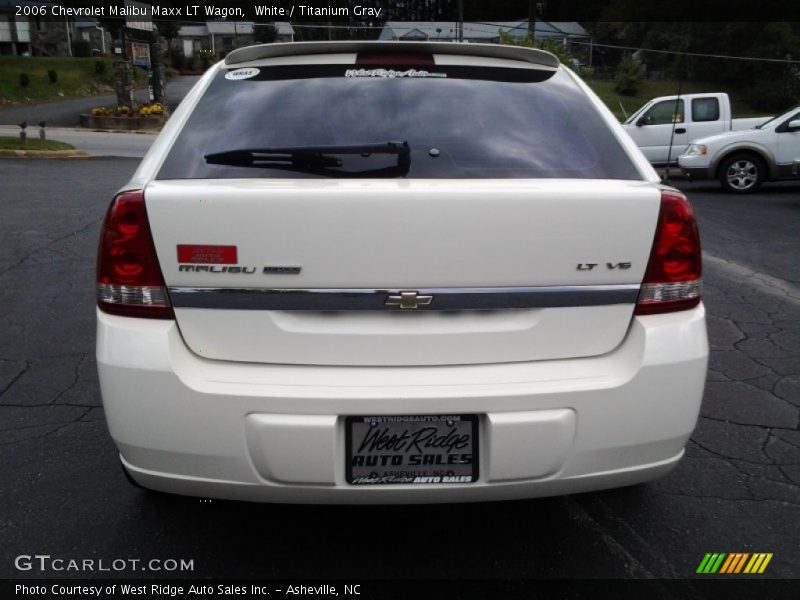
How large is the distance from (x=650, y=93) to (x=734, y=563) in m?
26.6

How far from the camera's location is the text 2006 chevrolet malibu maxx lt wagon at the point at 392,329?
199 centimetres

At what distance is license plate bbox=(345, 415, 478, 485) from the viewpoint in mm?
2016

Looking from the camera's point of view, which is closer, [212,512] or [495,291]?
[495,291]

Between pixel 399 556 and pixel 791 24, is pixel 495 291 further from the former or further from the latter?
pixel 791 24

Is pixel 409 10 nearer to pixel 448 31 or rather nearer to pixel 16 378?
pixel 448 31

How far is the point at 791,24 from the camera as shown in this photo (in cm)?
3366

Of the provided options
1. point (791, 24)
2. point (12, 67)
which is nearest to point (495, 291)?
point (791, 24)

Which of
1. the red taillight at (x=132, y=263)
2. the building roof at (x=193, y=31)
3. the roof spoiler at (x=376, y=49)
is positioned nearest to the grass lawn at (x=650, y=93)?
the roof spoiler at (x=376, y=49)

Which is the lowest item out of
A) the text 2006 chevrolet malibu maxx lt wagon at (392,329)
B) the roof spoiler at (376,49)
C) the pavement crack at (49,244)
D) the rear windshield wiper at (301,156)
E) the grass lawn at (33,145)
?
the grass lawn at (33,145)

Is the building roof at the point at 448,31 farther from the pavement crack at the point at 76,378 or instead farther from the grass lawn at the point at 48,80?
the pavement crack at the point at 76,378

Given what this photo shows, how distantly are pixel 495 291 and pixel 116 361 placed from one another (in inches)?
43.6

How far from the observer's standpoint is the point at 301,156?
2.20 m

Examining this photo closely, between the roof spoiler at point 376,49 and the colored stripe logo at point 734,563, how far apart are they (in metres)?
1.90

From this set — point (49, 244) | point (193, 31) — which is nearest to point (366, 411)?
point (49, 244)
